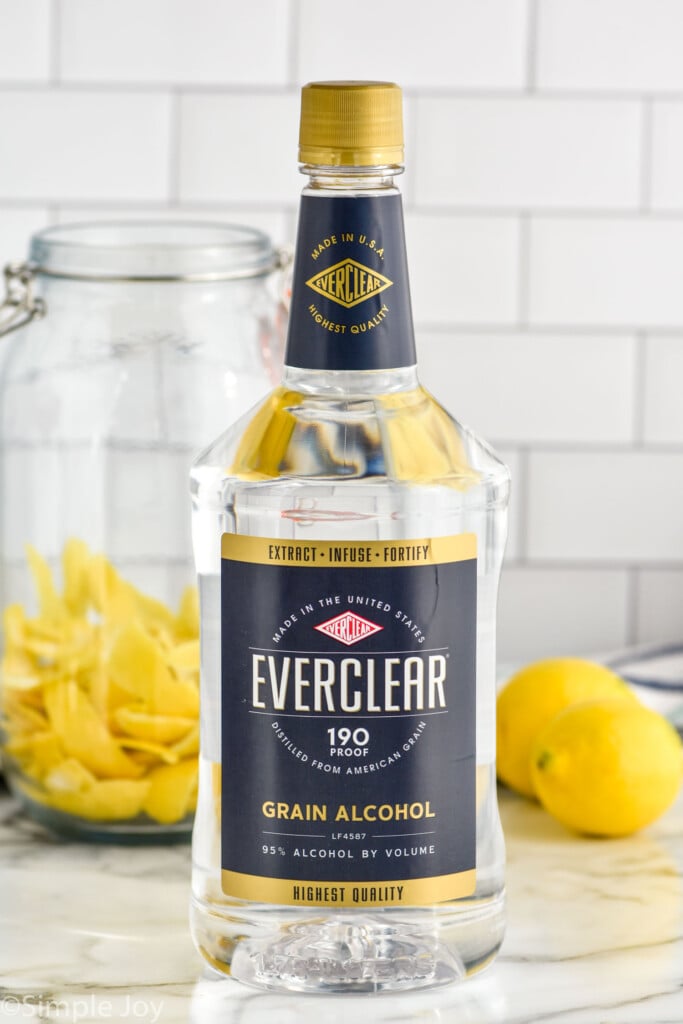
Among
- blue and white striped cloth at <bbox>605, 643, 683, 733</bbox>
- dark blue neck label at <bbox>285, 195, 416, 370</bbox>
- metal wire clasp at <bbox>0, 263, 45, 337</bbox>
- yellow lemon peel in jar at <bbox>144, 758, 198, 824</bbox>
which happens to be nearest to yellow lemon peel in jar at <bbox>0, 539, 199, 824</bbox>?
yellow lemon peel in jar at <bbox>144, 758, 198, 824</bbox>

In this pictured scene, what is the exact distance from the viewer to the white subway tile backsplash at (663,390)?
1.16m

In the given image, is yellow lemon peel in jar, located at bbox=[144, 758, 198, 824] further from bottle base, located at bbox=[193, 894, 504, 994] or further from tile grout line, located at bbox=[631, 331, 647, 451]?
tile grout line, located at bbox=[631, 331, 647, 451]

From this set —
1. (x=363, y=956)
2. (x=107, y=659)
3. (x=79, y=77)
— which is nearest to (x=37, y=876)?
(x=107, y=659)

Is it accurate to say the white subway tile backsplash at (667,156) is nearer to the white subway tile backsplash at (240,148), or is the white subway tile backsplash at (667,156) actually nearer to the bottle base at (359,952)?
the white subway tile backsplash at (240,148)

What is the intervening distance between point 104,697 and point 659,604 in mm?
588

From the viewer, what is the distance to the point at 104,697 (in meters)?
0.76

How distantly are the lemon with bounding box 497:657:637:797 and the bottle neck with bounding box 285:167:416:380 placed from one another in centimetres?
33

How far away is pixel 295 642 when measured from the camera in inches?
23.2

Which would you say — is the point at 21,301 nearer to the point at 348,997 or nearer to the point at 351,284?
the point at 351,284

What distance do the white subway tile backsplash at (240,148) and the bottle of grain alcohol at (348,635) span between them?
55 cm

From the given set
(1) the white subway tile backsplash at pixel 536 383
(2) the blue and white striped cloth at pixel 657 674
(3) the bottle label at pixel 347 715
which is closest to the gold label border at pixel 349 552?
(3) the bottle label at pixel 347 715

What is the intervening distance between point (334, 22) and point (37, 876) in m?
0.68

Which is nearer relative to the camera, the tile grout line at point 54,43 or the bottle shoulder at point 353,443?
the bottle shoulder at point 353,443

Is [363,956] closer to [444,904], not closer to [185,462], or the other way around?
[444,904]
